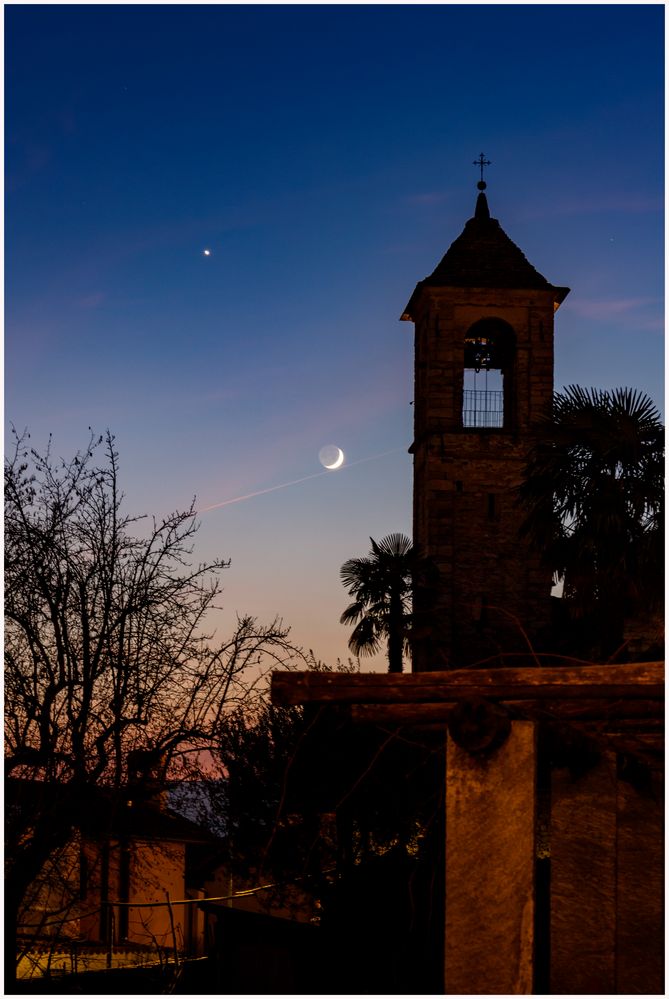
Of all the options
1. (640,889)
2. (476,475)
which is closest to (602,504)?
(640,889)

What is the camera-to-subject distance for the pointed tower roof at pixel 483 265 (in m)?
45.1

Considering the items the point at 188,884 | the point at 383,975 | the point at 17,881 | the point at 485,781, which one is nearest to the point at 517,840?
the point at 485,781

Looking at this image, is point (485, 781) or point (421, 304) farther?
point (421, 304)

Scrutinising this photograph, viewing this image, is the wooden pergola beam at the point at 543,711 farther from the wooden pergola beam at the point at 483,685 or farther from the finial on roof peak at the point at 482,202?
the finial on roof peak at the point at 482,202

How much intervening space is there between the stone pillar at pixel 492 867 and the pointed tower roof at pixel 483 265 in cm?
3892

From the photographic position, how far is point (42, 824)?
1452 cm

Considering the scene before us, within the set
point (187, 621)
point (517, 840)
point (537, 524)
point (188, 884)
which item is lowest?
point (188, 884)

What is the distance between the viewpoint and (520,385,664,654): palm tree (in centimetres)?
2147

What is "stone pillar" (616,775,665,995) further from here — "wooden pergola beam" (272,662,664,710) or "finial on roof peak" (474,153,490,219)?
"finial on roof peak" (474,153,490,219)

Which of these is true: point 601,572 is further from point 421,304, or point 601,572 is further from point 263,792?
point 421,304

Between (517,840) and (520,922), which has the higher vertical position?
(517,840)

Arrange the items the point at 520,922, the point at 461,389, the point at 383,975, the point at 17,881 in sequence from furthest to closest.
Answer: the point at 461,389
the point at 383,975
the point at 17,881
the point at 520,922

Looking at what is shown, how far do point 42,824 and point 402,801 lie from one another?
36.0 ft

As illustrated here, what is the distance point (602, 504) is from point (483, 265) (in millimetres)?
25703
